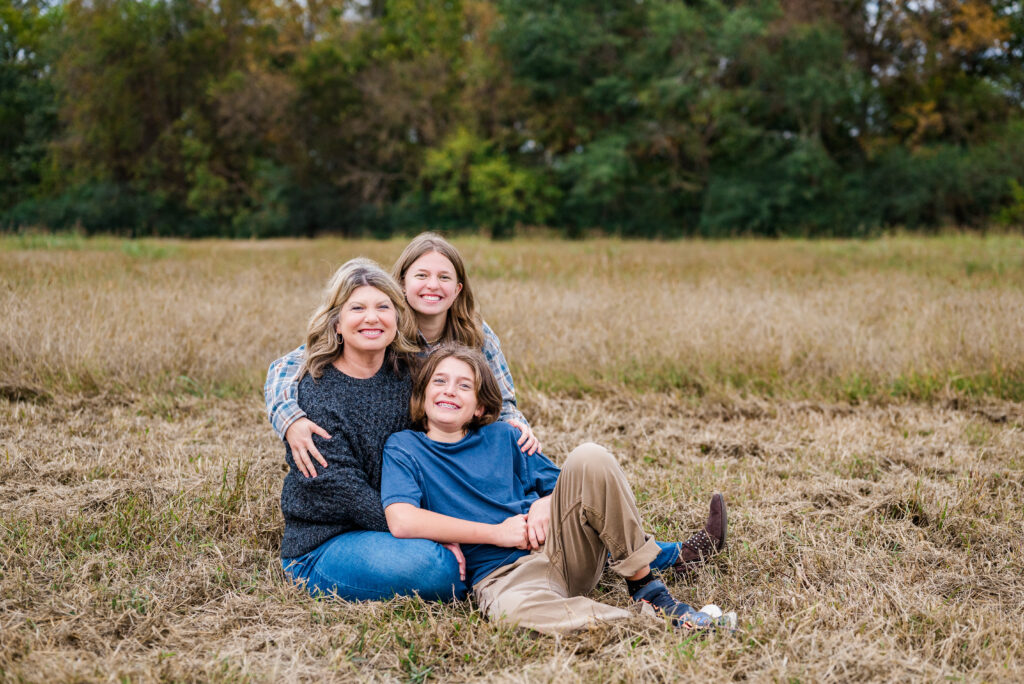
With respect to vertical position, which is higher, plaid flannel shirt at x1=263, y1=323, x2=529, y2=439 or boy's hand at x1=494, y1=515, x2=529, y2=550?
plaid flannel shirt at x1=263, y1=323, x2=529, y2=439

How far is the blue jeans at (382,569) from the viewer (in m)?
2.93

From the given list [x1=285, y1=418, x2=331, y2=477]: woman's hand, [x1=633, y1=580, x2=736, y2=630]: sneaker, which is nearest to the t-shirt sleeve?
[x1=285, y1=418, x2=331, y2=477]: woman's hand

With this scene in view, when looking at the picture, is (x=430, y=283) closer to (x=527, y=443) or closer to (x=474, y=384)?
(x=474, y=384)

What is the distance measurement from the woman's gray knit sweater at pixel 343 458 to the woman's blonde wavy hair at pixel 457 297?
1.71 feet

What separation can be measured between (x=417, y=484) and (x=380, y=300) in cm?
76

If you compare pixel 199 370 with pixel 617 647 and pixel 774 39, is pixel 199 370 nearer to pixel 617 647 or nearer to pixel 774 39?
pixel 617 647

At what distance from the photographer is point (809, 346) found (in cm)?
689

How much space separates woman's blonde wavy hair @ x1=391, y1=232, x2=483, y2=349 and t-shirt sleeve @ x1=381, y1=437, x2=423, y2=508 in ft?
2.51

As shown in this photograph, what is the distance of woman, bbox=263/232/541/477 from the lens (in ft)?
10.4

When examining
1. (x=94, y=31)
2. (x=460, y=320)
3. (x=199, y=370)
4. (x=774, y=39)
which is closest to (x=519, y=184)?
(x=774, y=39)

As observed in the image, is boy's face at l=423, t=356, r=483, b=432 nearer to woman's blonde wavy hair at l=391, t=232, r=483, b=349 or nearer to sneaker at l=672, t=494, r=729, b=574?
woman's blonde wavy hair at l=391, t=232, r=483, b=349

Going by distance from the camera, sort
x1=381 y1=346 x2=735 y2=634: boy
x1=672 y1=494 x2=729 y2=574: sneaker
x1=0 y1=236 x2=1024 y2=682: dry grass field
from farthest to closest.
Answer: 1. x1=672 y1=494 x2=729 y2=574: sneaker
2. x1=381 y1=346 x2=735 y2=634: boy
3. x1=0 y1=236 x2=1024 y2=682: dry grass field

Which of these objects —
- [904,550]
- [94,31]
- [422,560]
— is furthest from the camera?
[94,31]

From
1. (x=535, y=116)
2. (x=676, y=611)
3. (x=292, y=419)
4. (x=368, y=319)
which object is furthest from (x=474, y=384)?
(x=535, y=116)
